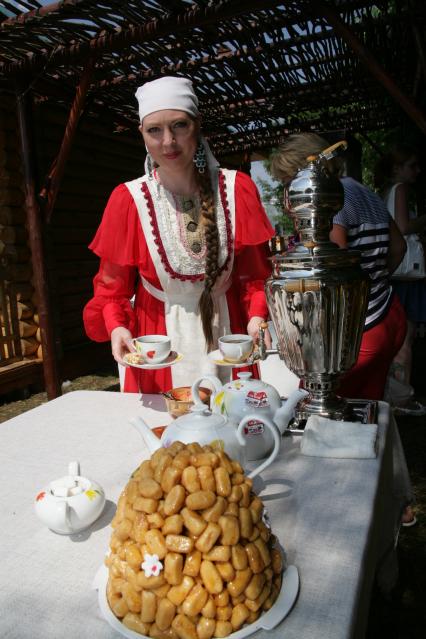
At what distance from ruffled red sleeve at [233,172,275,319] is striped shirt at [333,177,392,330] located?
0.48 meters

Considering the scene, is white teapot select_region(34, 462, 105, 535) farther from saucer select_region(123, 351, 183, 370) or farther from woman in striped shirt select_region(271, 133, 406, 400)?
woman in striped shirt select_region(271, 133, 406, 400)

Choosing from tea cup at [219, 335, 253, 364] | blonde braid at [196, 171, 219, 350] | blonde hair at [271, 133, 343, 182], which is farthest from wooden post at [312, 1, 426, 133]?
tea cup at [219, 335, 253, 364]

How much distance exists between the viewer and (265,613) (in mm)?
743

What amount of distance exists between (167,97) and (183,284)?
2.10 ft

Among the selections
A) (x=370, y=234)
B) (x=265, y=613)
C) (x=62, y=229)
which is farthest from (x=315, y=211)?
(x=62, y=229)

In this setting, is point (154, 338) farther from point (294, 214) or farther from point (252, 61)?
point (252, 61)

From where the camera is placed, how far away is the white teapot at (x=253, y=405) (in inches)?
46.8

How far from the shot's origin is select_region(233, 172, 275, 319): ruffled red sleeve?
1838 millimetres

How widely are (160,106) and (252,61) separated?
2952 mm

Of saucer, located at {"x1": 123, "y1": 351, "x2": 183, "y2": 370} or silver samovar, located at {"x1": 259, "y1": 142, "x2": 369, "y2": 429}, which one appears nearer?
silver samovar, located at {"x1": 259, "y1": 142, "x2": 369, "y2": 429}

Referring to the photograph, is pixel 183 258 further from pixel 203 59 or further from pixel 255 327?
pixel 203 59

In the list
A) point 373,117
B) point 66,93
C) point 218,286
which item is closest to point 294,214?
point 218,286

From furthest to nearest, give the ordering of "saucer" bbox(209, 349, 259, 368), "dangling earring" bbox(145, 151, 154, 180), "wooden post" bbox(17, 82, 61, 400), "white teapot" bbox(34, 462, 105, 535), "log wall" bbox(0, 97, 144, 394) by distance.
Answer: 1. "log wall" bbox(0, 97, 144, 394)
2. "wooden post" bbox(17, 82, 61, 400)
3. "dangling earring" bbox(145, 151, 154, 180)
4. "saucer" bbox(209, 349, 259, 368)
5. "white teapot" bbox(34, 462, 105, 535)

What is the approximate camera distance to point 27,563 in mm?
911
